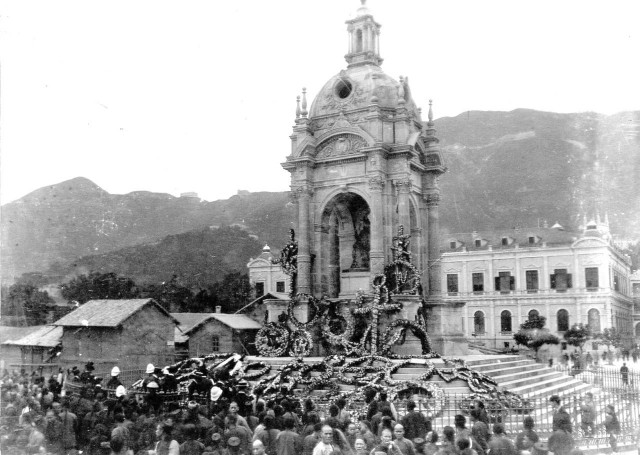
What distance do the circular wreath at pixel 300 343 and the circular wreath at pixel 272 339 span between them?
21 centimetres

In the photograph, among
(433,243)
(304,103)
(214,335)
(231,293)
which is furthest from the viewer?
(231,293)

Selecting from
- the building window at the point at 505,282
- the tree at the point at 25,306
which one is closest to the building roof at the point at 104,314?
the tree at the point at 25,306

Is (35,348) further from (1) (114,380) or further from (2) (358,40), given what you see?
(2) (358,40)

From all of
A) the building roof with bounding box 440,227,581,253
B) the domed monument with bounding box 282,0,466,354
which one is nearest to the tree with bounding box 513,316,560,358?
the building roof with bounding box 440,227,581,253

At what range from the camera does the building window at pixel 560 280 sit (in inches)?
2114

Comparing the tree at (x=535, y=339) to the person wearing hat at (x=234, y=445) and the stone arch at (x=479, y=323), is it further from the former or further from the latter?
the person wearing hat at (x=234, y=445)

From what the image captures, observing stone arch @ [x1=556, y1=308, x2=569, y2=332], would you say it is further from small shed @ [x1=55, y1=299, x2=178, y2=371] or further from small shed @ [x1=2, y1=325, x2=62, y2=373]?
small shed @ [x1=2, y1=325, x2=62, y2=373]

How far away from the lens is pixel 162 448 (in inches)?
337

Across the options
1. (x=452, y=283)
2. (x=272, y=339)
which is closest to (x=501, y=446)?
(x=272, y=339)

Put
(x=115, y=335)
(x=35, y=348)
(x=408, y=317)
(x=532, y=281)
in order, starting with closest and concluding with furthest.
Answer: (x=408, y=317) → (x=115, y=335) → (x=35, y=348) → (x=532, y=281)

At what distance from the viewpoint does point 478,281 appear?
59.0 m

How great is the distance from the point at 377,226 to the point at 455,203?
3470 inches

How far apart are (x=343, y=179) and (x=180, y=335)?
24.2 meters

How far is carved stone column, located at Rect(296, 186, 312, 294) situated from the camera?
23.9 meters
